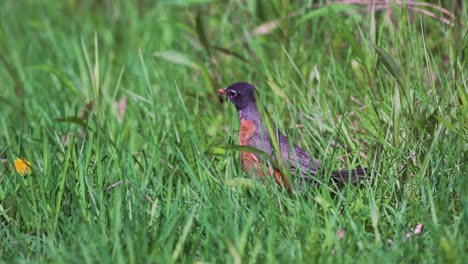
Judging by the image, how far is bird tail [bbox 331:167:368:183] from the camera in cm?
351

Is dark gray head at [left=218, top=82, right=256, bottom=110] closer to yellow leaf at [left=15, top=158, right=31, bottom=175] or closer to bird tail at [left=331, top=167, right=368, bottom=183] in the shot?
bird tail at [left=331, top=167, right=368, bottom=183]

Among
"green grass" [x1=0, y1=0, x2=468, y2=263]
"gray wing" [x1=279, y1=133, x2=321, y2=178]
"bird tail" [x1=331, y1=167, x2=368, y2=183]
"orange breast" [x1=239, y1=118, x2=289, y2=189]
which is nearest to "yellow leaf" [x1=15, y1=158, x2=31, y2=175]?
"green grass" [x1=0, y1=0, x2=468, y2=263]

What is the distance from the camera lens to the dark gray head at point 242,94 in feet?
13.6

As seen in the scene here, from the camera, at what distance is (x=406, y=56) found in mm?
4125

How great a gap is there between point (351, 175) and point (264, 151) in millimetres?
426

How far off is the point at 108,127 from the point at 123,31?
230cm

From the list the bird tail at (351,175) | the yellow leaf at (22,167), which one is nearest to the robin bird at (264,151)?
the bird tail at (351,175)

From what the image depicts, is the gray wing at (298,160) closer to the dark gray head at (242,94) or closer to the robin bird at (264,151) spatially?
the robin bird at (264,151)

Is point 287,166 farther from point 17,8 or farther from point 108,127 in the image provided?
point 17,8

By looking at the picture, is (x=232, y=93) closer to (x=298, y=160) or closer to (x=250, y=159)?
(x=250, y=159)

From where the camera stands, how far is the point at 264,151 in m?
3.74

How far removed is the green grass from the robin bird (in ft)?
0.23

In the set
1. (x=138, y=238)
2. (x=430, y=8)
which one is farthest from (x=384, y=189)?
(x=430, y=8)

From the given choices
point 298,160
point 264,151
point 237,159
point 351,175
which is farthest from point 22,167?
point 351,175
